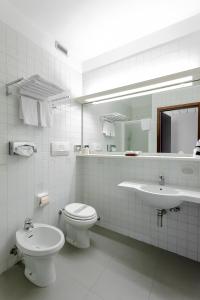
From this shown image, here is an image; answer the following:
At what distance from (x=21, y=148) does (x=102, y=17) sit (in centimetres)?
158

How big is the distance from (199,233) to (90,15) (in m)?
2.50

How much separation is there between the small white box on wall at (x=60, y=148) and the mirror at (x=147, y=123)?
1.31 ft

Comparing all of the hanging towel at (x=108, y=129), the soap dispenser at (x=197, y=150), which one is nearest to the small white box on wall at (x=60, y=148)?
the hanging towel at (x=108, y=129)

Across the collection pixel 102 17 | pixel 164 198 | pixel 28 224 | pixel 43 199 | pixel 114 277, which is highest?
pixel 102 17

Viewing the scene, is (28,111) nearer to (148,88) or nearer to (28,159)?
(28,159)

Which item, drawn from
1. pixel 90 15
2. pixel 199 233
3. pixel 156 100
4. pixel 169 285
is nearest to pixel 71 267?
pixel 169 285

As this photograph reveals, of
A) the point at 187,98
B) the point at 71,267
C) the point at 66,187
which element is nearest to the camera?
the point at 71,267

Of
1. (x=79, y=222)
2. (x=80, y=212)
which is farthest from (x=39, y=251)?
(x=80, y=212)

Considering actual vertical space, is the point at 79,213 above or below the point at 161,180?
below

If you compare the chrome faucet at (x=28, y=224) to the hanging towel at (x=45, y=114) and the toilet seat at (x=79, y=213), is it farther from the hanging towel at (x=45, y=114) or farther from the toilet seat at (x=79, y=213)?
the hanging towel at (x=45, y=114)

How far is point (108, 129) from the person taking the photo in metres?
2.29

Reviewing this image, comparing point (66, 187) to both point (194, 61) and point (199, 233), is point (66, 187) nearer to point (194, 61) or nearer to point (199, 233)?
point (199, 233)

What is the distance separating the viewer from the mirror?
175 centimetres

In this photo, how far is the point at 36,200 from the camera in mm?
1810
